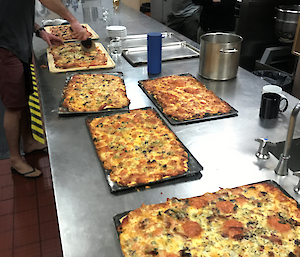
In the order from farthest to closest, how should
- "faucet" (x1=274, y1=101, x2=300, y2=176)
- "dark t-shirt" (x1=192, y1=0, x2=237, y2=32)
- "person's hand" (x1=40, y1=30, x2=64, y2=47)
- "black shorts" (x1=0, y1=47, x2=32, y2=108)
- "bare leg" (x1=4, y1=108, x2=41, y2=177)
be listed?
1. "dark t-shirt" (x1=192, y1=0, x2=237, y2=32)
2. "person's hand" (x1=40, y1=30, x2=64, y2=47)
3. "bare leg" (x1=4, y1=108, x2=41, y2=177)
4. "black shorts" (x1=0, y1=47, x2=32, y2=108)
5. "faucet" (x1=274, y1=101, x2=300, y2=176)

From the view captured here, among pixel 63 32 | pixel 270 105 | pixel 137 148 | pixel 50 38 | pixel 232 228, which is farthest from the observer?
pixel 63 32

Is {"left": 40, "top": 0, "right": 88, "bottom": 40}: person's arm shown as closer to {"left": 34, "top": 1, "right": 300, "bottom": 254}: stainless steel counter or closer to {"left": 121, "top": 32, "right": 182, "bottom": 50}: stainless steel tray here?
{"left": 121, "top": 32, "right": 182, "bottom": 50}: stainless steel tray

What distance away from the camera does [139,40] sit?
279 cm

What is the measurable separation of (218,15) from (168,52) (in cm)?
147

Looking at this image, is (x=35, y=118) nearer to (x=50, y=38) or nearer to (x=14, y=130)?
(x=14, y=130)

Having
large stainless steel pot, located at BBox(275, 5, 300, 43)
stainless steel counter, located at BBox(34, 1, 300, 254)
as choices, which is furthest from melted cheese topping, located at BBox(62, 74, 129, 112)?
→ large stainless steel pot, located at BBox(275, 5, 300, 43)

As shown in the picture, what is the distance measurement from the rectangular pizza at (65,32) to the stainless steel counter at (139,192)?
1097 mm

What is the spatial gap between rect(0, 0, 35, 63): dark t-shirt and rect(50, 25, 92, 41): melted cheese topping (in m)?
0.84

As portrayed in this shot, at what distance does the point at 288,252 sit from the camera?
2.68 ft

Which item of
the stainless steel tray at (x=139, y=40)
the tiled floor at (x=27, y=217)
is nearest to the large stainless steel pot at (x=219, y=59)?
the stainless steel tray at (x=139, y=40)

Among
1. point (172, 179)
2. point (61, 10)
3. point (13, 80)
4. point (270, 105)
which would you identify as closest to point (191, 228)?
point (172, 179)

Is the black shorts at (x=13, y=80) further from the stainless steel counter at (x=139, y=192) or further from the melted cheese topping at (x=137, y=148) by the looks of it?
the melted cheese topping at (x=137, y=148)

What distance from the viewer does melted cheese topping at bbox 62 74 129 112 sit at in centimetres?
159

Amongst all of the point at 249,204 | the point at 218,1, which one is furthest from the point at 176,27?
the point at 249,204
